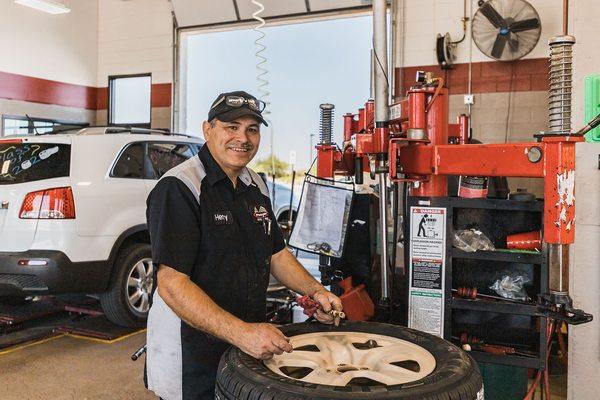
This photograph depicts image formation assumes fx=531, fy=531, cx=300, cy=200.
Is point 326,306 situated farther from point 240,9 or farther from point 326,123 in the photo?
point 240,9

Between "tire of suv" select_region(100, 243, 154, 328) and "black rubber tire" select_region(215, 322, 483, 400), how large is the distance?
3.05 meters

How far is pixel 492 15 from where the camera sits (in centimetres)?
567

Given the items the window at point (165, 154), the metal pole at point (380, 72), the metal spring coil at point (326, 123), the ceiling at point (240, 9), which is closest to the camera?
the metal pole at point (380, 72)

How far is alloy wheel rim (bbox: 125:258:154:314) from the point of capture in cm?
451

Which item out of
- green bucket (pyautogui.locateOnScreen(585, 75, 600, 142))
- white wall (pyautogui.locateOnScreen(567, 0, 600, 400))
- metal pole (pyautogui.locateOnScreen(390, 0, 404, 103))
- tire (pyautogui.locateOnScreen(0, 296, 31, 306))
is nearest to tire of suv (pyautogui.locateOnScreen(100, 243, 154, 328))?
tire (pyautogui.locateOnScreen(0, 296, 31, 306))

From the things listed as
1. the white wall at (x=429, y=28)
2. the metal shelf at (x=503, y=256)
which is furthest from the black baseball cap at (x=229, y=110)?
the white wall at (x=429, y=28)

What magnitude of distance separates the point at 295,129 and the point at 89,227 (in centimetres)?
404

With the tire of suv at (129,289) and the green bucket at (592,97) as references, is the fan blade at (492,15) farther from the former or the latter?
the tire of suv at (129,289)

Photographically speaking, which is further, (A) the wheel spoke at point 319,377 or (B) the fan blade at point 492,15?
(B) the fan blade at point 492,15

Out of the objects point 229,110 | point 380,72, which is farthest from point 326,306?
point 380,72

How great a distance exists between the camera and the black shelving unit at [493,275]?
2.21 metres

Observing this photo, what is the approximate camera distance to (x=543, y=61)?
5.91 m

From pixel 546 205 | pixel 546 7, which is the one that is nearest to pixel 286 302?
pixel 546 205

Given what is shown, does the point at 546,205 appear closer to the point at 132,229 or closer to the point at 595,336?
the point at 595,336
